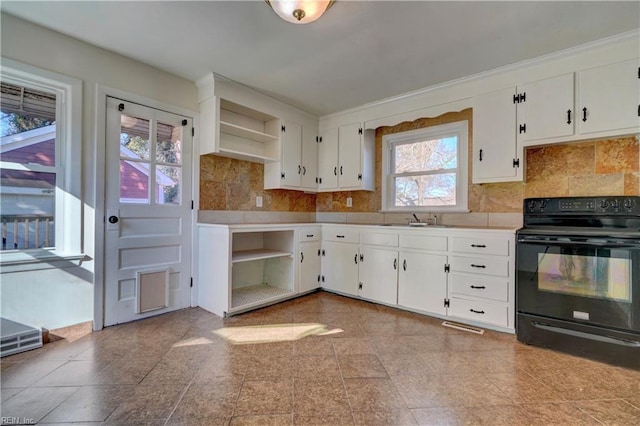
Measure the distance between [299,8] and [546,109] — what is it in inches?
88.7

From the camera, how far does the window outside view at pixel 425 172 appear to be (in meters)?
3.36

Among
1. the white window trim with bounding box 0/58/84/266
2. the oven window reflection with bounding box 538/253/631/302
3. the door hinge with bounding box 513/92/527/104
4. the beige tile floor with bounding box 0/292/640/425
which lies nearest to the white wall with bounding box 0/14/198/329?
the white window trim with bounding box 0/58/84/266

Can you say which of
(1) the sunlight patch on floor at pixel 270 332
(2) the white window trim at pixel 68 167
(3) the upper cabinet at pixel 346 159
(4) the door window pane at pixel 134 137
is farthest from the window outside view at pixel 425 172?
(2) the white window trim at pixel 68 167

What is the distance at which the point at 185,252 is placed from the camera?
306 centimetres

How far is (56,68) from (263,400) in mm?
2873

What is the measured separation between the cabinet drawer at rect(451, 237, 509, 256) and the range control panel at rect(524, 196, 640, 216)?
461 mm

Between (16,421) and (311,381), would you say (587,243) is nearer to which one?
(311,381)

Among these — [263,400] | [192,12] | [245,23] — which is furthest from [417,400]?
[192,12]

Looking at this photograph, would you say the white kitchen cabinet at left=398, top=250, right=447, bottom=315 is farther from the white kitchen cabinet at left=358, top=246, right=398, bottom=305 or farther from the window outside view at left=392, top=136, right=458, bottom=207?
the window outside view at left=392, top=136, right=458, bottom=207

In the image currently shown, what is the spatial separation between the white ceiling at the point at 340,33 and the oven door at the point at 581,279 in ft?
5.07

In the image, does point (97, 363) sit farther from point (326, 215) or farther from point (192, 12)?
point (326, 215)

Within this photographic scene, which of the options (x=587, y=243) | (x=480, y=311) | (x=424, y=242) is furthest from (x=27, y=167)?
(x=587, y=243)

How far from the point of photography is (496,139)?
2764 mm

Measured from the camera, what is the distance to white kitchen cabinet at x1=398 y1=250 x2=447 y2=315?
284cm
